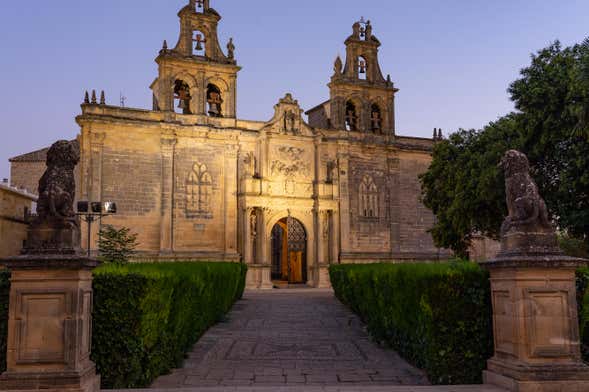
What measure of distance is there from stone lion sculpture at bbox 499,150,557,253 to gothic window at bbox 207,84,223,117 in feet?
70.6

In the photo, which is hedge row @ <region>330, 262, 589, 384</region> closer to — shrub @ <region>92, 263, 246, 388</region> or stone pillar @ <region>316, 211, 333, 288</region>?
shrub @ <region>92, 263, 246, 388</region>

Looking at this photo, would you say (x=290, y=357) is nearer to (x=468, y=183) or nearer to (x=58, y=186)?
(x=58, y=186)

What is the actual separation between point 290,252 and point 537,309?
905 inches

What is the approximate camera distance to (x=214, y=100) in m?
26.9

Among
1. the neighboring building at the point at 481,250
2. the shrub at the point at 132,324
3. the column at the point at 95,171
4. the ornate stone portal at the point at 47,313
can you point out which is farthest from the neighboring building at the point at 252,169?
the ornate stone portal at the point at 47,313

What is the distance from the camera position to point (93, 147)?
2356cm

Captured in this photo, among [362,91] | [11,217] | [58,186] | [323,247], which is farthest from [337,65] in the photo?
[58,186]

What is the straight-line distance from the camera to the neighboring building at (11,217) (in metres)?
24.1

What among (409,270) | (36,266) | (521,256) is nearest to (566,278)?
(521,256)

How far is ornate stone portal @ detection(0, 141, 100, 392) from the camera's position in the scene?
570 centimetres

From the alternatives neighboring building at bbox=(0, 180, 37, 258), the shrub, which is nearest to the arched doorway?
neighboring building at bbox=(0, 180, 37, 258)

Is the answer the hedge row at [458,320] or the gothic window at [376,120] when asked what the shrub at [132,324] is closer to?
the hedge row at [458,320]

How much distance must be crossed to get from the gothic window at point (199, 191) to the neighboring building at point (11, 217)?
26.1 feet

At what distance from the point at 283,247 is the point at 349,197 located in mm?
6640
